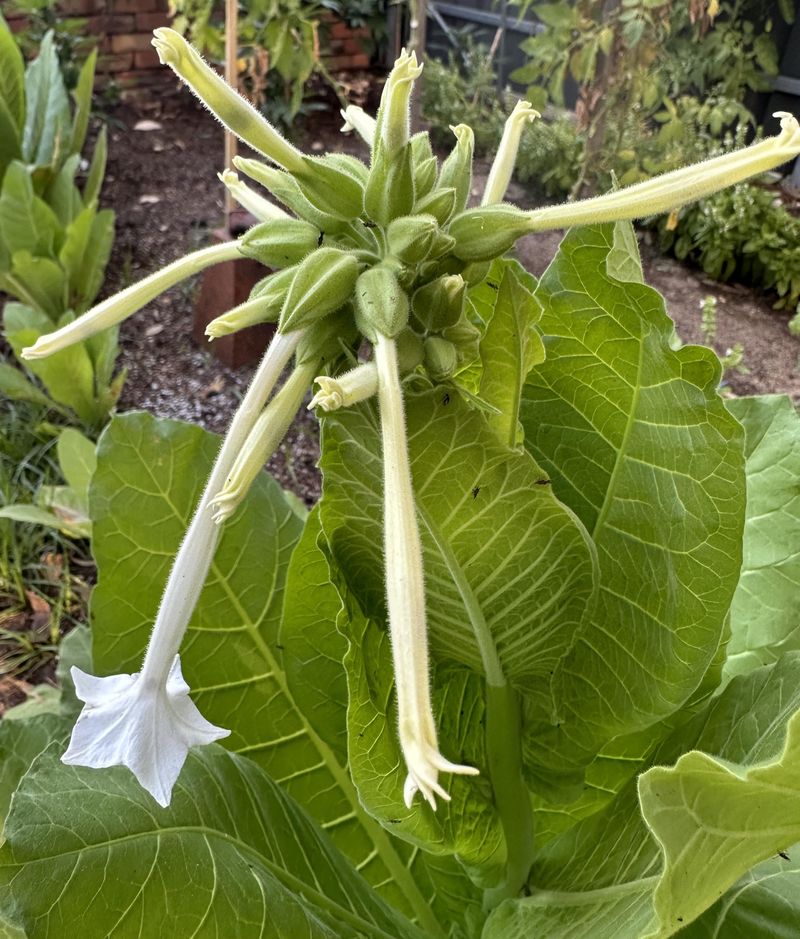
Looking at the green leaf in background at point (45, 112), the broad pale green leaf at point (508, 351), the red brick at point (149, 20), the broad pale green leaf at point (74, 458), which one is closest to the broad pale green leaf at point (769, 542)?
the broad pale green leaf at point (508, 351)

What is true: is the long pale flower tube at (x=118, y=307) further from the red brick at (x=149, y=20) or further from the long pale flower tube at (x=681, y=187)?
the red brick at (x=149, y=20)

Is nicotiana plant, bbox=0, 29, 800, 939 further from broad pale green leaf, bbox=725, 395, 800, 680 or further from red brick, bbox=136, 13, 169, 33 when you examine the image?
red brick, bbox=136, 13, 169, 33

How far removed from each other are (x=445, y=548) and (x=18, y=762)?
36cm

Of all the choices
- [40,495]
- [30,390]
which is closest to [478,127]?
[30,390]

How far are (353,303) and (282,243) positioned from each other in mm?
44

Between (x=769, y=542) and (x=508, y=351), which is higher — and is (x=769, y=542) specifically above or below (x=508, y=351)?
below

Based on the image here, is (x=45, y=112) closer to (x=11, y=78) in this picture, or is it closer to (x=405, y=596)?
(x=11, y=78)

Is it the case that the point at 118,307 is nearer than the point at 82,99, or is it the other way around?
the point at 118,307

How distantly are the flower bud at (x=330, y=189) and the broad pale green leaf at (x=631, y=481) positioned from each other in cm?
13

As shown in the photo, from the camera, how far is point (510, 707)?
47 cm

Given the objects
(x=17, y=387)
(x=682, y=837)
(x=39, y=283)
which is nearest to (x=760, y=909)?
(x=682, y=837)

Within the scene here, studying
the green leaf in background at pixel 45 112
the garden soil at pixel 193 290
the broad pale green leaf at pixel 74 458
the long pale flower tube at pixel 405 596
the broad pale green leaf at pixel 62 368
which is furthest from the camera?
the green leaf in background at pixel 45 112

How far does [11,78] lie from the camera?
2203 mm

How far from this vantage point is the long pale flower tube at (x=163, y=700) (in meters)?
0.37
